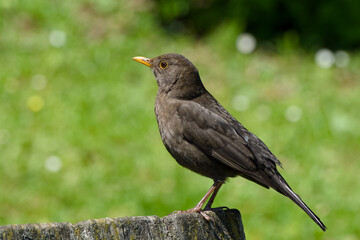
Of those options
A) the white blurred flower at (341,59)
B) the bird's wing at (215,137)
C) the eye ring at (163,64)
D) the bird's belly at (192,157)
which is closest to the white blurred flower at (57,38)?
the white blurred flower at (341,59)

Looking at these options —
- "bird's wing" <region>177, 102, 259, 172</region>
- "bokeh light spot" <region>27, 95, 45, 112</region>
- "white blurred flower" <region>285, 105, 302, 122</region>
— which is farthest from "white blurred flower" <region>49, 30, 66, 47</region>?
"bird's wing" <region>177, 102, 259, 172</region>

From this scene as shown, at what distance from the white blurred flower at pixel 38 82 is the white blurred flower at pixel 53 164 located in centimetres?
152

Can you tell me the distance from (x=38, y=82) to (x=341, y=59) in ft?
15.7

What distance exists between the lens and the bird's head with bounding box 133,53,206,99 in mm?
4941

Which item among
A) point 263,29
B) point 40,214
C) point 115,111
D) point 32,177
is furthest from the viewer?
point 263,29

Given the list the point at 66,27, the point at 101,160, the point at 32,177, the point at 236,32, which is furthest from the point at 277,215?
the point at 66,27

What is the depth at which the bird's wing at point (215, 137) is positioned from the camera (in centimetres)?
443

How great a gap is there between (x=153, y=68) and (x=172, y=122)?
0.90m

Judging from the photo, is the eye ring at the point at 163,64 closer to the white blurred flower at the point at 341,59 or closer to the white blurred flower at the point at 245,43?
the white blurred flower at the point at 245,43

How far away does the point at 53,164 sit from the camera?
7.38m

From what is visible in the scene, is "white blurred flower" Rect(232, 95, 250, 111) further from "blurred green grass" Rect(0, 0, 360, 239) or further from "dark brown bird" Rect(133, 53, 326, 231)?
"dark brown bird" Rect(133, 53, 326, 231)

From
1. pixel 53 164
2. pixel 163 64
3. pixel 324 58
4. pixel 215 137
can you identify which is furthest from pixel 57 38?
pixel 215 137

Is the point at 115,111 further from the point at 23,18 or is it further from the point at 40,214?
the point at 23,18

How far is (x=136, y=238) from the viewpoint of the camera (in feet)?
8.80
